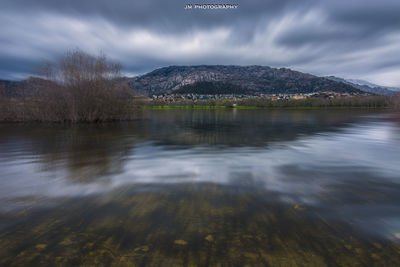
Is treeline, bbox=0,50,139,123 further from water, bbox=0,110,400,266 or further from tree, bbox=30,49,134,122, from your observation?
water, bbox=0,110,400,266

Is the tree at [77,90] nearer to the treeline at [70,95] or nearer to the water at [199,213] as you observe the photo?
the treeline at [70,95]

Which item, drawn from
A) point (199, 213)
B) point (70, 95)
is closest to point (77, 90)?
point (70, 95)

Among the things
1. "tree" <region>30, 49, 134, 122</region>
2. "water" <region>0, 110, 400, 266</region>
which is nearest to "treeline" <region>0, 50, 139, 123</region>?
"tree" <region>30, 49, 134, 122</region>

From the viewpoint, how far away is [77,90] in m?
35.5

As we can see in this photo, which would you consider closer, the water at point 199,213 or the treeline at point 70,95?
the water at point 199,213

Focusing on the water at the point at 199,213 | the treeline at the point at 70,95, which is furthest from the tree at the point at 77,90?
the water at the point at 199,213

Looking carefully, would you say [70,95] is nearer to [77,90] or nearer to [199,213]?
[77,90]

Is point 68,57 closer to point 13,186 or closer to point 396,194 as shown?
point 13,186

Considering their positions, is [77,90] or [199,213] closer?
[199,213]

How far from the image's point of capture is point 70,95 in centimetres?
3519

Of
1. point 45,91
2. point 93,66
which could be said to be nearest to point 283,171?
point 93,66

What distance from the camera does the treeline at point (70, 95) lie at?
1400 inches

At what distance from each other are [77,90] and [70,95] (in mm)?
1301

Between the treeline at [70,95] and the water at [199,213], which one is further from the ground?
the treeline at [70,95]
